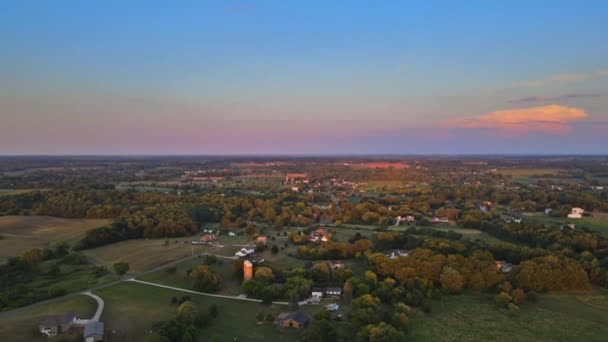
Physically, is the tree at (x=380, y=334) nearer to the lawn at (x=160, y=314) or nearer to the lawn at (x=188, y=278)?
the lawn at (x=160, y=314)

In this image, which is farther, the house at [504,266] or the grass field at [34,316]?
the house at [504,266]

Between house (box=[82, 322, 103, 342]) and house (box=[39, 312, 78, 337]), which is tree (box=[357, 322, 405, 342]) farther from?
house (box=[39, 312, 78, 337])

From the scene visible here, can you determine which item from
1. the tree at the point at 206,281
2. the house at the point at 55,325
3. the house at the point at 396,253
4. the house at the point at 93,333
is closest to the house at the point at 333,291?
the tree at the point at 206,281

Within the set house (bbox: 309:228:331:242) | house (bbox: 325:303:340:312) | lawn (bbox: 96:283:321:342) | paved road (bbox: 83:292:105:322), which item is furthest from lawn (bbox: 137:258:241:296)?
house (bbox: 309:228:331:242)

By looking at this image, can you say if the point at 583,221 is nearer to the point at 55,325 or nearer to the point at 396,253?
the point at 396,253

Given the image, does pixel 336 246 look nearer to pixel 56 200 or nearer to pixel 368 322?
pixel 368 322

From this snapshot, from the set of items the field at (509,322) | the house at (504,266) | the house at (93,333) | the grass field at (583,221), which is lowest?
the field at (509,322)
